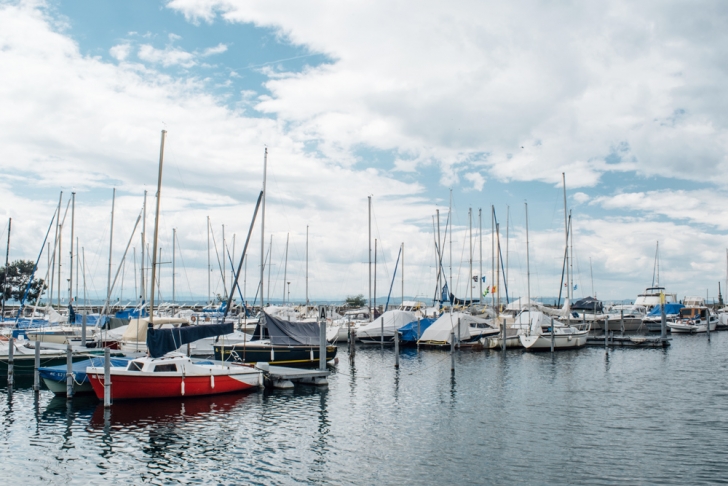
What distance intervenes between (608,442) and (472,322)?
35007 millimetres

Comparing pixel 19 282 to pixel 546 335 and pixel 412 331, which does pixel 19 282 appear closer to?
pixel 412 331

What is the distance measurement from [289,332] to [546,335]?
2424cm

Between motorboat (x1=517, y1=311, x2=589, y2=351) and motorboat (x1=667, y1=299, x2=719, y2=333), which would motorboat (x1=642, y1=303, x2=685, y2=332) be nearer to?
motorboat (x1=667, y1=299, x2=719, y2=333)

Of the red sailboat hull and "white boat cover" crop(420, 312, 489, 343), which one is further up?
"white boat cover" crop(420, 312, 489, 343)

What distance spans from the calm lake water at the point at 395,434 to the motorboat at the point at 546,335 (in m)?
14.3

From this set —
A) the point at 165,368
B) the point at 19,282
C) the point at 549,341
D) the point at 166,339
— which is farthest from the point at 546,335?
the point at 19,282

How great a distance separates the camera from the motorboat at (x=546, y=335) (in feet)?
167

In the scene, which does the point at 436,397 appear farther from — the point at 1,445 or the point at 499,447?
the point at 1,445

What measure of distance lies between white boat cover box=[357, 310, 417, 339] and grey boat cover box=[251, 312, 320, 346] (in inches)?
684

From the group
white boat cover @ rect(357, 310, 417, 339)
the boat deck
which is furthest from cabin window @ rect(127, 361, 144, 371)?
white boat cover @ rect(357, 310, 417, 339)

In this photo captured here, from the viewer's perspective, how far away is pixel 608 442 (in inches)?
832

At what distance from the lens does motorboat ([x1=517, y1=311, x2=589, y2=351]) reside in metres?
50.8

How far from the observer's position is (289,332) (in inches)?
1572

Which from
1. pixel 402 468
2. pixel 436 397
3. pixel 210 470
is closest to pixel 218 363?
pixel 436 397
